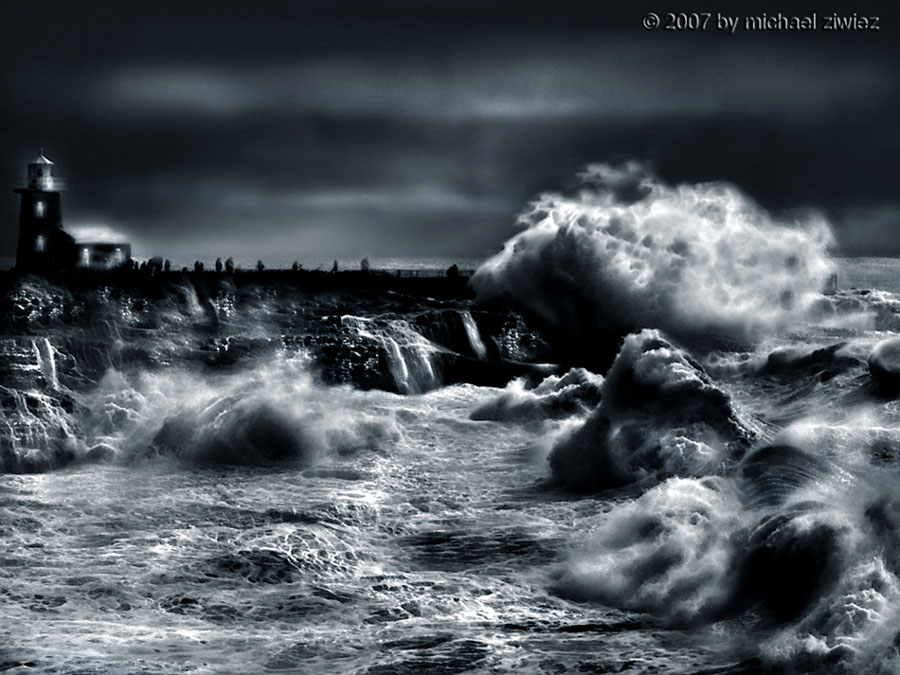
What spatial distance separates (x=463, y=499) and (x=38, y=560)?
563cm

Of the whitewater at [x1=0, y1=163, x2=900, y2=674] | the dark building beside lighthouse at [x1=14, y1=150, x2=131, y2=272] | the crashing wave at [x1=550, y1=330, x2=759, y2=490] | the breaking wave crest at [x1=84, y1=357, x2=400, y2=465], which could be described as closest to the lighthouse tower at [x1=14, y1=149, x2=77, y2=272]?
the dark building beside lighthouse at [x1=14, y1=150, x2=131, y2=272]

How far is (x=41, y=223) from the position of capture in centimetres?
4606

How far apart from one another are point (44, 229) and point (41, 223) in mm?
248

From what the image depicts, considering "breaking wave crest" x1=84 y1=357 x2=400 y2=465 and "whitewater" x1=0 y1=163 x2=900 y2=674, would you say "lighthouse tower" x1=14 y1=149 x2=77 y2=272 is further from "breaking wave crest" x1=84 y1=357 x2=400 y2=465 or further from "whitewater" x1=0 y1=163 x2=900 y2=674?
"breaking wave crest" x1=84 y1=357 x2=400 y2=465

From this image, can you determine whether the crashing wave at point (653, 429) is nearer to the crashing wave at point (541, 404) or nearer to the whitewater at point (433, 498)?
the whitewater at point (433, 498)

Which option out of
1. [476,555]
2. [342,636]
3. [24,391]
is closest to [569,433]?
[476,555]

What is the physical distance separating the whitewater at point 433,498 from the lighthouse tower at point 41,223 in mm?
13094

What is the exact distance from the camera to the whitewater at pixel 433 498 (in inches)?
417

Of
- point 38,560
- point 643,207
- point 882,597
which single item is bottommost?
point 38,560

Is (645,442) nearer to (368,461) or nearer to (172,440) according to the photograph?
(368,461)

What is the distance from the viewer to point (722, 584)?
38.3ft

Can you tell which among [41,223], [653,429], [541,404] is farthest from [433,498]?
[41,223]

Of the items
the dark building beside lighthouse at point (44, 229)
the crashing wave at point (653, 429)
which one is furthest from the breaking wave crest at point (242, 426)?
the dark building beside lighthouse at point (44, 229)

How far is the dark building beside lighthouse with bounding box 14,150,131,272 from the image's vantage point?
45688 millimetres
